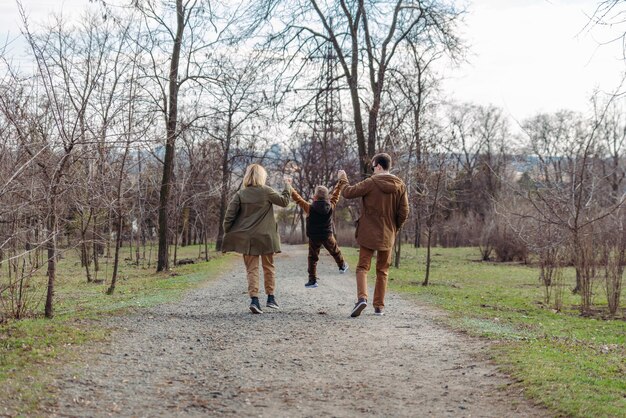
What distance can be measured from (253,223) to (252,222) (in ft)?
0.08

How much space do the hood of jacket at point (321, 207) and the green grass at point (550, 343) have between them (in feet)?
8.93

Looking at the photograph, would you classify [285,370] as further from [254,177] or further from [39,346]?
[254,177]

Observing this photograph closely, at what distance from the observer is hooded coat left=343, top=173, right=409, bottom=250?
32.3ft

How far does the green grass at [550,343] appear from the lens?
19.5 feet

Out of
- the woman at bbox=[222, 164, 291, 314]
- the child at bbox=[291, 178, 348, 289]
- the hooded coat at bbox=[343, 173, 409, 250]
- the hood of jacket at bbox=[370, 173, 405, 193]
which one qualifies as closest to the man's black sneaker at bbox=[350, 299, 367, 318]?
the hooded coat at bbox=[343, 173, 409, 250]

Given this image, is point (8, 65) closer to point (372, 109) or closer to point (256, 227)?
point (256, 227)

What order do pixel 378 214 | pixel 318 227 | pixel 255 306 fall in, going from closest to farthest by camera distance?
1. pixel 378 214
2. pixel 255 306
3. pixel 318 227

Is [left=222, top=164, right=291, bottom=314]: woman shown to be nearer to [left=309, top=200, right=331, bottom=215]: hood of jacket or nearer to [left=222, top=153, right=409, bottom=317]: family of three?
[left=222, top=153, right=409, bottom=317]: family of three

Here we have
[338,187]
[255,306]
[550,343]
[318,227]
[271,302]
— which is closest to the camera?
[550,343]

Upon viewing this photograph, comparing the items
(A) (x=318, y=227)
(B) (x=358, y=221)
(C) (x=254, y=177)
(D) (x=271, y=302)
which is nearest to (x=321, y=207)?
(A) (x=318, y=227)

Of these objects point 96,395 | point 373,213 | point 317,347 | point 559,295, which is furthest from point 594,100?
point 96,395

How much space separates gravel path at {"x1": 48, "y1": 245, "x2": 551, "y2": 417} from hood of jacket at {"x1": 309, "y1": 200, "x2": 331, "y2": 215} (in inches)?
156

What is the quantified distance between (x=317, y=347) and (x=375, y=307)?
2702 mm

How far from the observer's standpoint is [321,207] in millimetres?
14414
